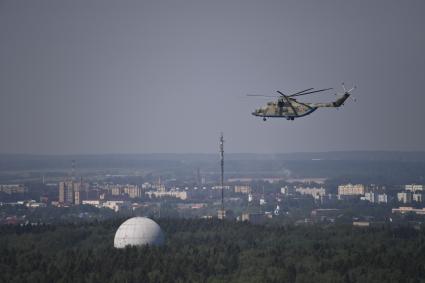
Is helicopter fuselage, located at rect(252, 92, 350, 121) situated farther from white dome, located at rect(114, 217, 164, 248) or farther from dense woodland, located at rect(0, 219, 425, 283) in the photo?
white dome, located at rect(114, 217, 164, 248)

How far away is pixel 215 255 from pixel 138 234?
13804 millimetres

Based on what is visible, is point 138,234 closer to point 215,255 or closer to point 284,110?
point 215,255

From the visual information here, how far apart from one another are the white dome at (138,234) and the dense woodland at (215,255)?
216 cm

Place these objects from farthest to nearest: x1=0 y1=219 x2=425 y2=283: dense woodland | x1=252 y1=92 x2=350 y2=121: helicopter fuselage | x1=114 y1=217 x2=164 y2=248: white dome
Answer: x1=114 y1=217 x2=164 y2=248: white dome → x1=0 y1=219 x2=425 y2=283: dense woodland → x1=252 y1=92 x2=350 y2=121: helicopter fuselage

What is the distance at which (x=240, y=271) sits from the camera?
427ft

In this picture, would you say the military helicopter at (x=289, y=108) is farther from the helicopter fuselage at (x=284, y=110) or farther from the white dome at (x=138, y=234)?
the white dome at (x=138, y=234)

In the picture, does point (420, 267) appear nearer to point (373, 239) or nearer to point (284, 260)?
point (284, 260)

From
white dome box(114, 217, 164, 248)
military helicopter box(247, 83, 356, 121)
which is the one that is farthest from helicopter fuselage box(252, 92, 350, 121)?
white dome box(114, 217, 164, 248)

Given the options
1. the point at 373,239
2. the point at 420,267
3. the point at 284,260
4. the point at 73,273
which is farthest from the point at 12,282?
the point at 373,239

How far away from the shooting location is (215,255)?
456 feet

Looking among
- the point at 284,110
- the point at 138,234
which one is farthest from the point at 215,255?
the point at 284,110

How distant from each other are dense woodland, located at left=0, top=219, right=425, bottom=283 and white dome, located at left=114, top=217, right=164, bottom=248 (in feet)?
7.09

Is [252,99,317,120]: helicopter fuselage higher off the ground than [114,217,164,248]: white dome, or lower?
higher

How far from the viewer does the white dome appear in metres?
148
